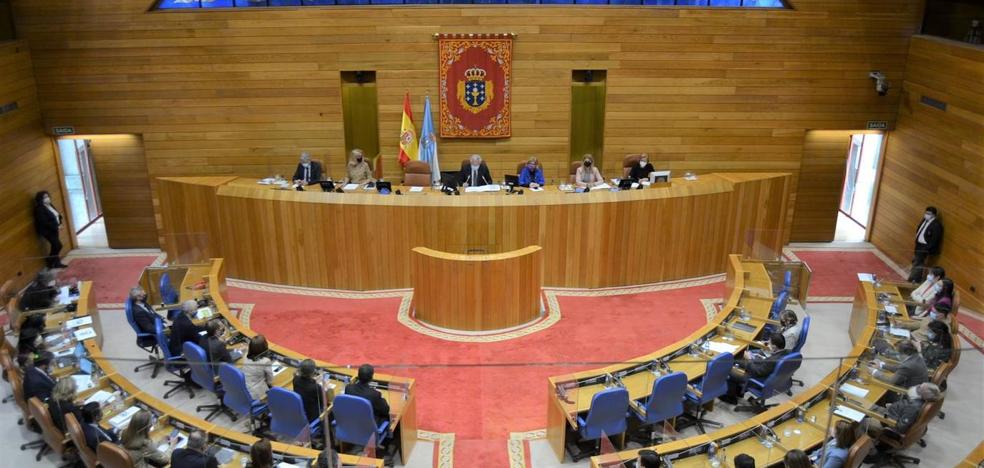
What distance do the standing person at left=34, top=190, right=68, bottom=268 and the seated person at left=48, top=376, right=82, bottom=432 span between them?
20.0 ft

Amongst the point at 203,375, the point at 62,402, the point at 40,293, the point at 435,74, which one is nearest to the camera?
the point at 62,402

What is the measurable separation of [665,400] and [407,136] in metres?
7.36


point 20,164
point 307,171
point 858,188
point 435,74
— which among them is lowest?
point 858,188

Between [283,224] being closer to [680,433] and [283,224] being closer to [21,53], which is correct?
[21,53]

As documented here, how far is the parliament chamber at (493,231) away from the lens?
7.36 m

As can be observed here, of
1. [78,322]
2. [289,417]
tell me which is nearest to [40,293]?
[78,322]

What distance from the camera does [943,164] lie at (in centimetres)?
1179

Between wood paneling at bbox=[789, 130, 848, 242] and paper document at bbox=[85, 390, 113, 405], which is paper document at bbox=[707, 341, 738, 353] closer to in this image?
paper document at bbox=[85, 390, 113, 405]

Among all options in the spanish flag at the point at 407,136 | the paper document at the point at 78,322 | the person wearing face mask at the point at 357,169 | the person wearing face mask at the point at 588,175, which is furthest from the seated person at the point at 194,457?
the spanish flag at the point at 407,136

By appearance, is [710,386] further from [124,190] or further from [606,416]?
[124,190]

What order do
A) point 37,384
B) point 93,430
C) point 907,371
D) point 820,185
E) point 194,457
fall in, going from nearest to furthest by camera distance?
point 194,457
point 93,430
point 37,384
point 907,371
point 820,185

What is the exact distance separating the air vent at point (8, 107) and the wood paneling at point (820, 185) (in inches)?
527

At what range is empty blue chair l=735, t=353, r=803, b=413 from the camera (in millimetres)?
7727

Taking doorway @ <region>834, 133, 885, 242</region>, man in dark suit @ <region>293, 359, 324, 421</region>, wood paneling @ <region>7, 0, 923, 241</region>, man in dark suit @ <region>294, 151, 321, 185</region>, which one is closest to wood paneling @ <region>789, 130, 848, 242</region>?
wood paneling @ <region>7, 0, 923, 241</region>
